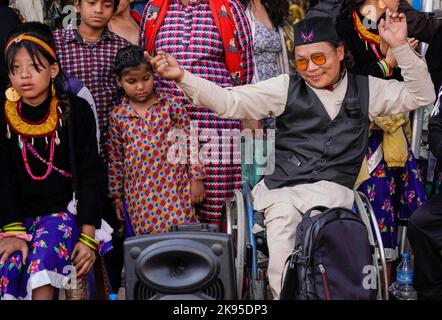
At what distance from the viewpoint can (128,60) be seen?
4.12m

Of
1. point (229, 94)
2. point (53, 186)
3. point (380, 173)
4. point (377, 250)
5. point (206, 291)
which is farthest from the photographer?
point (380, 173)

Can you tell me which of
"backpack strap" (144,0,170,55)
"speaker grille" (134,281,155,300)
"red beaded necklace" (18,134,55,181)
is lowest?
"speaker grille" (134,281,155,300)

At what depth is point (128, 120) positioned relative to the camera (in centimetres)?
420

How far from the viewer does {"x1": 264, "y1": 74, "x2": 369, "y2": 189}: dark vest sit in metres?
3.80

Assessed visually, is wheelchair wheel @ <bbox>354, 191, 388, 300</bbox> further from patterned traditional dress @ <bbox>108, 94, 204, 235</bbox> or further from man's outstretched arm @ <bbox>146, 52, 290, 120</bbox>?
patterned traditional dress @ <bbox>108, 94, 204, 235</bbox>

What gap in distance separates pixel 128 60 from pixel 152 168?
606 mm

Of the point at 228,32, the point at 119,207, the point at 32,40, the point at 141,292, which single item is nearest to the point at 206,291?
the point at 141,292

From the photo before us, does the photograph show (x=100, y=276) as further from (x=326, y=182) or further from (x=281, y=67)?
(x=281, y=67)

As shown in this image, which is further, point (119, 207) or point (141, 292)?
point (119, 207)

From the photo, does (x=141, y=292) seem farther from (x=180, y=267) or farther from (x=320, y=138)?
(x=320, y=138)

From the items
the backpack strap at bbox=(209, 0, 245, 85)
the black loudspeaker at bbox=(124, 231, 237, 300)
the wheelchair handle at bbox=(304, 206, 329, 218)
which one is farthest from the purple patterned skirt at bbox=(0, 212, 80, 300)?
the backpack strap at bbox=(209, 0, 245, 85)

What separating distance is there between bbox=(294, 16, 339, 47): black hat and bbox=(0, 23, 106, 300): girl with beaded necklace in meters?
1.17

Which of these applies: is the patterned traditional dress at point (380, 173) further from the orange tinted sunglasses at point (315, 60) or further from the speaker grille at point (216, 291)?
the speaker grille at point (216, 291)
